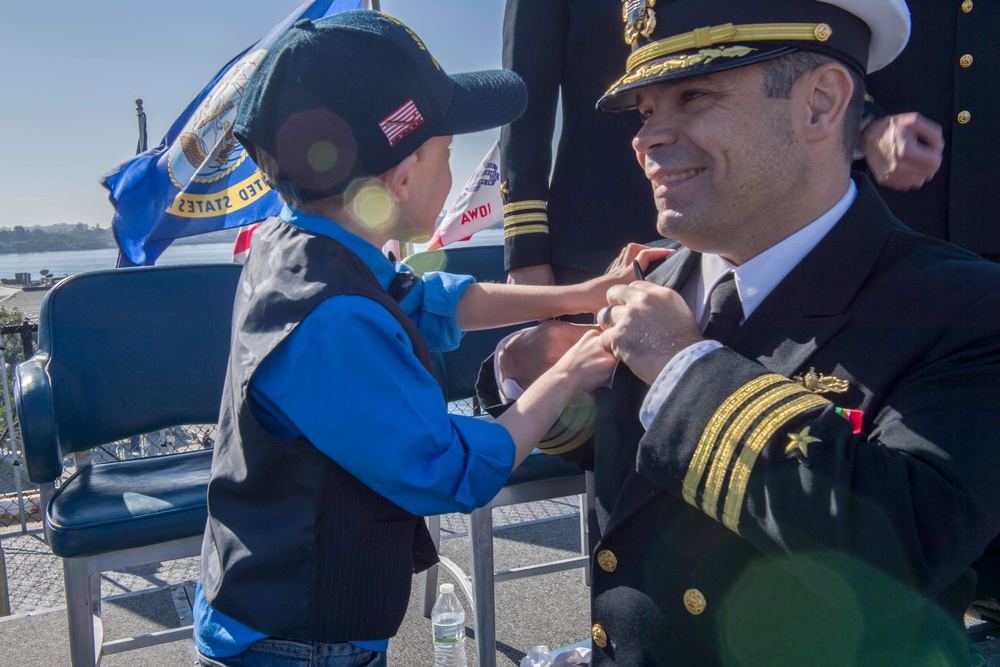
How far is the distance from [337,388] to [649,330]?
0.56 meters

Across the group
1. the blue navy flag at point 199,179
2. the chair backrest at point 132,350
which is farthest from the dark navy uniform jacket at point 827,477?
the blue navy flag at point 199,179

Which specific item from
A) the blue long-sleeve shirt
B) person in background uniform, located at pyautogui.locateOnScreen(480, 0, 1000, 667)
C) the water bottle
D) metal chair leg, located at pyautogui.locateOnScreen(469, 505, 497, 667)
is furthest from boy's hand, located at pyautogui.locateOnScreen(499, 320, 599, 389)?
the water bottle

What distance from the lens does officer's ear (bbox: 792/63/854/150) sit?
1442mm

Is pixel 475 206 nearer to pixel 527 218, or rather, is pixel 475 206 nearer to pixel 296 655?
pixel 527 218

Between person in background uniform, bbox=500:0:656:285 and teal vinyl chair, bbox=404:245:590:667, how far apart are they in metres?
0.67

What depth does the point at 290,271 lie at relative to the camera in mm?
1400

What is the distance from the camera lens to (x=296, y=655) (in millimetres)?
1510

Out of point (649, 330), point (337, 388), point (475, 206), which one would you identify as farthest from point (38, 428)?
point (475, 206)

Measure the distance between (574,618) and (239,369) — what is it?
93.9 inches

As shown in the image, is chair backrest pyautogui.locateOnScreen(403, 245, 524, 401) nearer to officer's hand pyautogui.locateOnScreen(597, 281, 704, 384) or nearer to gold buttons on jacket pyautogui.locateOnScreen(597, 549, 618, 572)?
gold buttons on jacket pyautogui.locateOnScreen(597, 549, 618, 572)

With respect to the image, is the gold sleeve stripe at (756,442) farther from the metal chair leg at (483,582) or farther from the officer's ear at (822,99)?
the metal chair leg at (483,582)

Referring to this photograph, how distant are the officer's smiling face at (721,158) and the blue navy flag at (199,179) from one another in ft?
13.7

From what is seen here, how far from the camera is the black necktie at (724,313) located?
1516mm

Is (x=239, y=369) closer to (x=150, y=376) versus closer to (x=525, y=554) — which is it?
(x=150, y=376)
